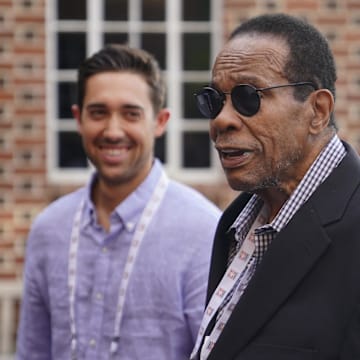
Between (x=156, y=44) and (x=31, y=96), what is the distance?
111cm

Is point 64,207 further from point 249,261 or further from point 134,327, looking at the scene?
point 249,261

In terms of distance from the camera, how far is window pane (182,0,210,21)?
26.7ft

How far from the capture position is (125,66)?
12.8 ft

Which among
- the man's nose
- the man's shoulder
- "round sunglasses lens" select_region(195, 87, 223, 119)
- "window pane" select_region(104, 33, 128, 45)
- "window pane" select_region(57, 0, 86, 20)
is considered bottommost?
the man's shoulder

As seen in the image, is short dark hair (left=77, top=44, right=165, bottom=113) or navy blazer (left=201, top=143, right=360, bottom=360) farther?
short dark hair (left=77, top=44, right=165, bottom=113)

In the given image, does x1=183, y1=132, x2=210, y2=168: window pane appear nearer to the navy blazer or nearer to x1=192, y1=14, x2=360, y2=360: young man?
x1=192, y1=14, x2=360, y2=360: young man

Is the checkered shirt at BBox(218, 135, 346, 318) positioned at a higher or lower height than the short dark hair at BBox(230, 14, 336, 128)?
lower

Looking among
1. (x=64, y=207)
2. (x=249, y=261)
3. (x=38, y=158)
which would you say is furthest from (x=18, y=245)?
(x=249, y=261)

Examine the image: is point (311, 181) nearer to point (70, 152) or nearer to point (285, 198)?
point (285, 198)

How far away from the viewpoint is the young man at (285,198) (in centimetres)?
220

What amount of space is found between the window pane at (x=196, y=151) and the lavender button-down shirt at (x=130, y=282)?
4323mm

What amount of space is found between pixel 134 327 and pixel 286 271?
1.38 metres

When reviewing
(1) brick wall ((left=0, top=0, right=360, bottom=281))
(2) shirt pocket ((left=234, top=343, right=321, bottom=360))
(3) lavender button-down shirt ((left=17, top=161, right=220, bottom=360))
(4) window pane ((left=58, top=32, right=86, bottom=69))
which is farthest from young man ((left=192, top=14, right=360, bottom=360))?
(4) window pane ((left=58, top=32, right=86, bottom=69))

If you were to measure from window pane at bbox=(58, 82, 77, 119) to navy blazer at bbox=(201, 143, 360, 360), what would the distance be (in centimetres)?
594
